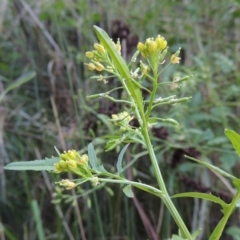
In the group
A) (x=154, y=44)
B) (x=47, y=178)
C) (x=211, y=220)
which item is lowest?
(x=211, y=220)

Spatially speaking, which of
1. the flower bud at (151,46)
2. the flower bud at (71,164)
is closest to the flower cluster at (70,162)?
the flower bud at (71,164)

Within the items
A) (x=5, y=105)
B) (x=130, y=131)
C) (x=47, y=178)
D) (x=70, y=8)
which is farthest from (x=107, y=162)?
(x=130, y=131)

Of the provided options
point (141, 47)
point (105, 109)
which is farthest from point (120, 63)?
point (105, 109)

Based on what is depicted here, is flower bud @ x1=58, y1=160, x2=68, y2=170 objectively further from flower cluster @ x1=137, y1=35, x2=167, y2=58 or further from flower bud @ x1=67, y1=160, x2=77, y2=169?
flower cluster @ x1=137, y1=35, x2=167, y2=58

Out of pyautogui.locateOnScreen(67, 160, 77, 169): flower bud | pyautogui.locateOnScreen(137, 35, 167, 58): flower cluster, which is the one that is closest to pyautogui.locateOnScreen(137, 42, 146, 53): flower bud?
pyautogui.locateOnScreen(137, 35, 167, 58): flower cluster

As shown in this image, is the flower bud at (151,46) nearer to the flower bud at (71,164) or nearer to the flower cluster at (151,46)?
the flower cluster at (151,46)

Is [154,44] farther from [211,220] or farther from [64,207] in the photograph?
[64,207]
